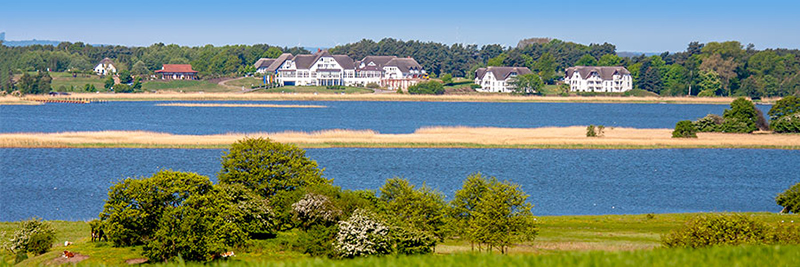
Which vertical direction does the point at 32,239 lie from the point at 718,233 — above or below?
below

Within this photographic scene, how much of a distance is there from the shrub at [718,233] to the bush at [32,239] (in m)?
24.6

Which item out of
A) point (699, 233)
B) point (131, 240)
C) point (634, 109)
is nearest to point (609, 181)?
point (699, 233)

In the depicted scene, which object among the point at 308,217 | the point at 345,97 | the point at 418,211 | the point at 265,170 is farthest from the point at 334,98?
the point at 418,211

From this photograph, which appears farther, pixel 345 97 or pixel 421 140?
pixel 345 97

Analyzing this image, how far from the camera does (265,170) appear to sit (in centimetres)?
4475

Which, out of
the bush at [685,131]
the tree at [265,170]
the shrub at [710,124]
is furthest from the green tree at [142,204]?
the shrub at [710,124]

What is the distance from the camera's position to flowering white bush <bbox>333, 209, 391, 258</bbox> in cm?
3438

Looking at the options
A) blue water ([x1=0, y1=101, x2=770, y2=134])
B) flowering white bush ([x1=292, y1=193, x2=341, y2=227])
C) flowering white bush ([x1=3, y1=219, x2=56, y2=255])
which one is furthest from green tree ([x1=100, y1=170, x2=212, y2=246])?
blue water ([x1=0, y1=101, x2=770, y2=134])

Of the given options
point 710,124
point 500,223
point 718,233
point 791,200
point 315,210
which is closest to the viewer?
point 718,233

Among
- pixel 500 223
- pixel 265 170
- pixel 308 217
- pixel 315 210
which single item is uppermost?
pixel 265 170

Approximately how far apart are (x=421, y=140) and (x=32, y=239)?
60164 millimetres

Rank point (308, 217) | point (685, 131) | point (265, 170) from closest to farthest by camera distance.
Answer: point (308, 217)
point (265, 170)
point (685, 131)

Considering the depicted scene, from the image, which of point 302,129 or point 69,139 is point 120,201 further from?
point 302,129

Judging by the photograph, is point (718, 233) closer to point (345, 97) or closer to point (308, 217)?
point (308, 217)
